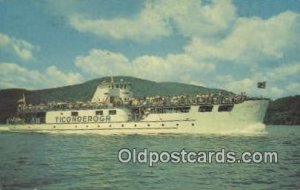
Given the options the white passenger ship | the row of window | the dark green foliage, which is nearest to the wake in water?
the white passenger ship

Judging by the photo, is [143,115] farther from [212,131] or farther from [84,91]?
[84,91]

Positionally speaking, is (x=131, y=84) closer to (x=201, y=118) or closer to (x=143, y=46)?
(x=143, y=46)

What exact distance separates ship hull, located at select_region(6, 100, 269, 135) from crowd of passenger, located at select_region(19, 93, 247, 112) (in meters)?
0.30

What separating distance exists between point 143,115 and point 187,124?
0.70m

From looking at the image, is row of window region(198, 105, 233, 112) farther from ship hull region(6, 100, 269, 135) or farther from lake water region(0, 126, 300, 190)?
lake water region(0, 126, 300, 190)

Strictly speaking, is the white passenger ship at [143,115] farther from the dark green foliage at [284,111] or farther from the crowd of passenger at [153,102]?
the dark green foliage at [284,111]

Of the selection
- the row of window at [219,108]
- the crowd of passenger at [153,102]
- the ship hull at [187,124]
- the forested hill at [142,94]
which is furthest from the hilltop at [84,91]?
the row of window at [219,108]

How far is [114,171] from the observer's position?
8.30 metres

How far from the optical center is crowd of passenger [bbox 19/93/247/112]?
924 centimetres

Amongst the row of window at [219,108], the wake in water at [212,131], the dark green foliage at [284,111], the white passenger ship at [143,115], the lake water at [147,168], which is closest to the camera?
the lake water at [147,168]

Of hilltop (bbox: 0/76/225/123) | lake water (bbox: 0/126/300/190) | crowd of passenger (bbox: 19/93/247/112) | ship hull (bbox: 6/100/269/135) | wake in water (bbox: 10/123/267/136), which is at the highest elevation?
hilltop (bbox: 0/76/225/123)

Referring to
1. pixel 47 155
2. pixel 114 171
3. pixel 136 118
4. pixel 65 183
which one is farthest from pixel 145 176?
pixel 136 118

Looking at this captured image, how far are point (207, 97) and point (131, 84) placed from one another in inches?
42.2

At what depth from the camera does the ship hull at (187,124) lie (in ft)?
32.3
